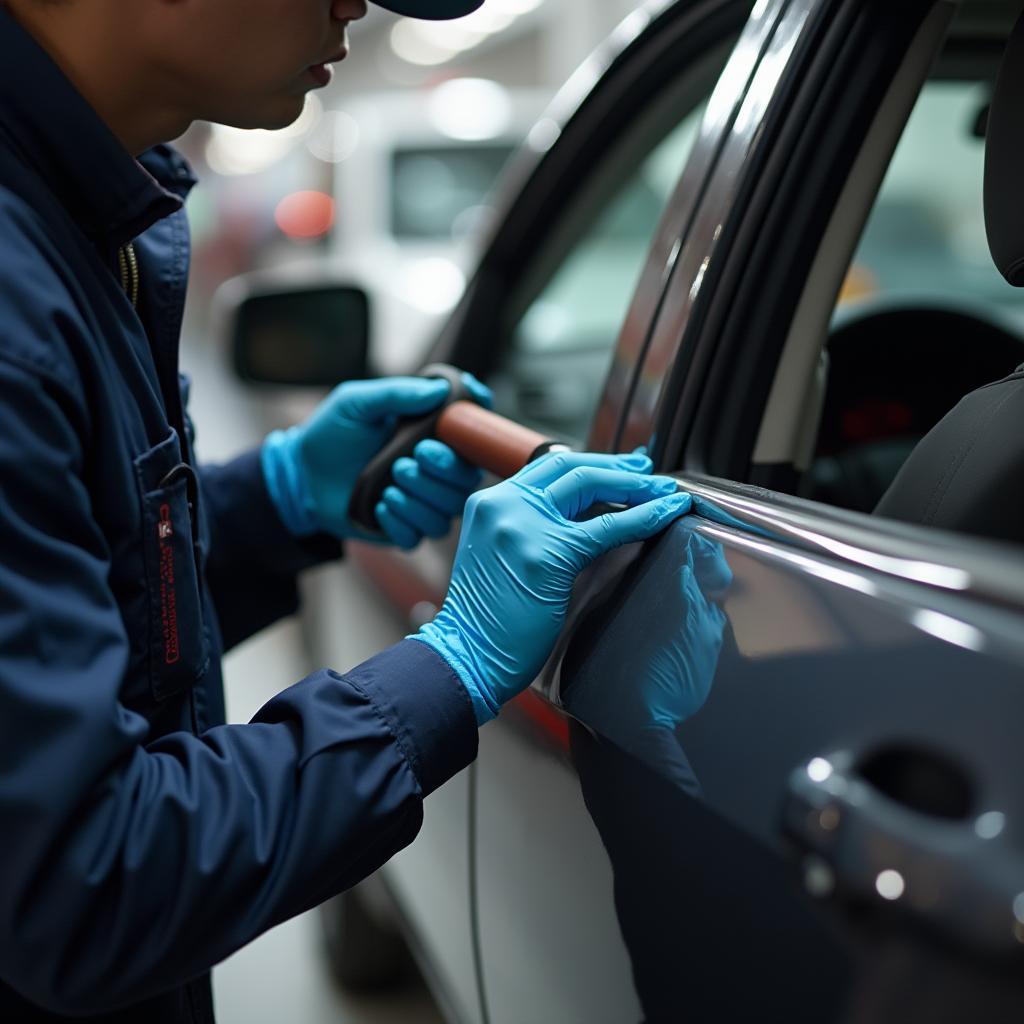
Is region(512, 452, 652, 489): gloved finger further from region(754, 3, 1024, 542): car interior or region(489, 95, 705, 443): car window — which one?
region(489, 95, 705, 443): car window

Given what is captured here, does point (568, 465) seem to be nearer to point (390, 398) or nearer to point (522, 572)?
point (522, 572)

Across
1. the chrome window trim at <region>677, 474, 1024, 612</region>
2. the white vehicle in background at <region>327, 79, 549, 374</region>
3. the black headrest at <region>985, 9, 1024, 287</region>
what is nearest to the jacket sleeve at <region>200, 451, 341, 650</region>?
the chrome window trim at <region>677, 474, 1024, 612</region>

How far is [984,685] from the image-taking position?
60 cm

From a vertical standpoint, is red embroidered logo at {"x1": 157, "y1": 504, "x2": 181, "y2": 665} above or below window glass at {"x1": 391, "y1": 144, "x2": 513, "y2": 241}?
below

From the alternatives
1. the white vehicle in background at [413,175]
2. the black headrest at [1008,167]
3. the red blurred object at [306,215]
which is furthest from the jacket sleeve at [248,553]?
the red blurred object at [306,215]

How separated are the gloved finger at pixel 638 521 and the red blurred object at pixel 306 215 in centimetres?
575

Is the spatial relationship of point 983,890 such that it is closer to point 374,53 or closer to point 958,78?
point 958,78

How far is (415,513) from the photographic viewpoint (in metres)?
1.48

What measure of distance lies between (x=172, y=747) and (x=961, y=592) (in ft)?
2.02

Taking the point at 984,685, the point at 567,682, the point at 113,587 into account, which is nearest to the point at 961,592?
the point at 984,685

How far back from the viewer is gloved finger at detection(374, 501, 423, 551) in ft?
4.88

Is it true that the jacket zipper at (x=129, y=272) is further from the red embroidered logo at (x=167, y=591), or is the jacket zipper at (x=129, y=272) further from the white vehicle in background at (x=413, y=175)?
the white vehicle in background at (x=413, y=175)

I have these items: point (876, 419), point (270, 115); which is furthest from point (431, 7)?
point (876, 419)

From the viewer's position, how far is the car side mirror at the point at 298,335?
6.77 feet
